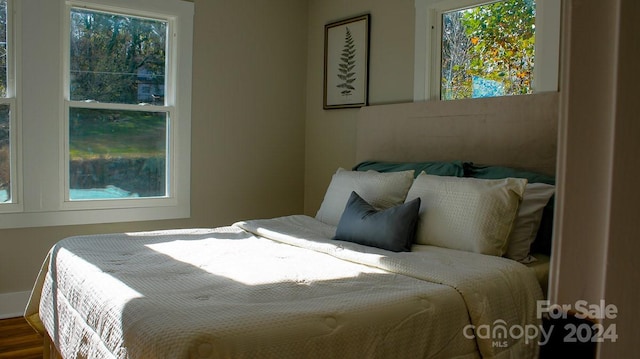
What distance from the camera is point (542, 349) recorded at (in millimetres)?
277

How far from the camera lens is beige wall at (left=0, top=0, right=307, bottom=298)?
423 centimetres

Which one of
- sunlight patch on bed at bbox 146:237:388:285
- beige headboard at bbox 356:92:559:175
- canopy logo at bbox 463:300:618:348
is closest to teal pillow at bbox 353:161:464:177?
beige headboard at bbox 356:92:559:175

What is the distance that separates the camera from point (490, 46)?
3.37 meters

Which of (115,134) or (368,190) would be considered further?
(115,134)

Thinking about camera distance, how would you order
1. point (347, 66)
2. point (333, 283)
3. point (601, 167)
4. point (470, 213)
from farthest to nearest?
point (347, 66) < point (470, 213) < point (333, 283) < point (601, 167)

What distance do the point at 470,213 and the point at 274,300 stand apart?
3.81 feet

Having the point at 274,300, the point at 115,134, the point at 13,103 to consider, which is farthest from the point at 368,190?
the point at 13,103

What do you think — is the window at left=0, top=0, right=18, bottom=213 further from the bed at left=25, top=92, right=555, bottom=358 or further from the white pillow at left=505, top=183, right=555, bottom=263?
the white pillow at left=505, top=183, right=555, bottom=263

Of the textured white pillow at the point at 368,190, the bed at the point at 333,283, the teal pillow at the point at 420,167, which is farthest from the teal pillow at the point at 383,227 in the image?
the teal pillow at the point at 420,167

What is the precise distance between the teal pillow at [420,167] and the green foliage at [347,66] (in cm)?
83

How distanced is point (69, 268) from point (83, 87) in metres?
1.97

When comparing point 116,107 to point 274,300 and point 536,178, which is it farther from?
point 536,178

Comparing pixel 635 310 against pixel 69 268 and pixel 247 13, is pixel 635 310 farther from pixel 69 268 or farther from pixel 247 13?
pixel 247 13

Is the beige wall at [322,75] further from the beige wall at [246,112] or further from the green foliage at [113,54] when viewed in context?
the green foliage at [113,54]
